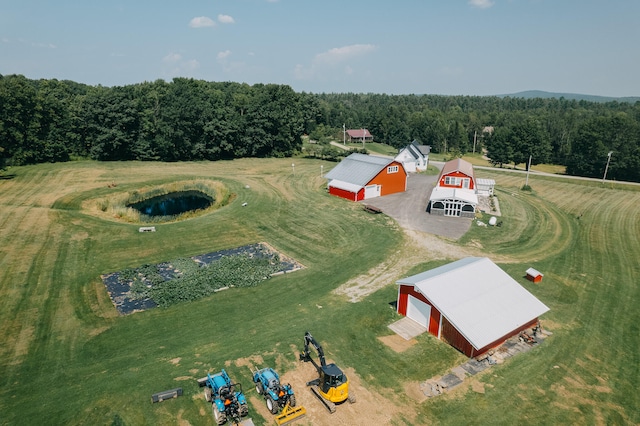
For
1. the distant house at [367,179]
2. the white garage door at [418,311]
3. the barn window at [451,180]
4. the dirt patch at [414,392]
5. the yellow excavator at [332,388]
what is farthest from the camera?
the distant house at [367,179]

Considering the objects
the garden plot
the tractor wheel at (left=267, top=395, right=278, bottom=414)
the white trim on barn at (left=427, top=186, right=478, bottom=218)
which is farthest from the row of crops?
the white trim on barn at (left=427, top=186, right=478, bottom=218)

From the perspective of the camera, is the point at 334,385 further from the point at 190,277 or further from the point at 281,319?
the point at 190,277

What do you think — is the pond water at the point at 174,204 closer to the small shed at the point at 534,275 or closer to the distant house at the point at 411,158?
the small shed at the point at 534,275

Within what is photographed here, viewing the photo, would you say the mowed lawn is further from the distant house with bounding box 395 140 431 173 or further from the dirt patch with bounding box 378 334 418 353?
the distant house with bounding box 395 140 431 173

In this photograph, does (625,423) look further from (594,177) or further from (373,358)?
(594,177)

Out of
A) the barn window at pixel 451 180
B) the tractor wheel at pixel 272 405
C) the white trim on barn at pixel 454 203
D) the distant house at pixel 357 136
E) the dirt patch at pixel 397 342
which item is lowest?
the dirt patch at pixel 397 342

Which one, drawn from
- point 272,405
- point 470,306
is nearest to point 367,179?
point 470,306

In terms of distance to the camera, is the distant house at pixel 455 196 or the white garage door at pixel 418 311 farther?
the distant house at pixel 455 196

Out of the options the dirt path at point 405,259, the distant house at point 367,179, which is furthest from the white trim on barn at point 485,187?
the dirt path at point 405,259
